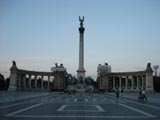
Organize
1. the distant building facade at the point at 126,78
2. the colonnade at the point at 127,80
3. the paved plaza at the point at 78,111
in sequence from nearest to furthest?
the paved plaza at the point at 78,111, the distant building facade at the point at 126,78, the colonnade at the point at 127,80

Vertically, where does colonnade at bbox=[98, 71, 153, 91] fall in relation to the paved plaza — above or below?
above

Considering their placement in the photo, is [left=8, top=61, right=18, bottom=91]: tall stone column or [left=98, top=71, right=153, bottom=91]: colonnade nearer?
[left=8, top=61, right=18, bottom=91]: tall stone column

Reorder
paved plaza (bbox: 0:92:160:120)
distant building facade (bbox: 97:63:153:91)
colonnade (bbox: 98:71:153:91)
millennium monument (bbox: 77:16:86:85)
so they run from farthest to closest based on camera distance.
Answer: colonnade (bbox: 98:71:153:91) → distant building facade (bbox: 97:63:153:91) → millennium monument (bbox: 77:16:86:85) → paved plaza (bbox: 0:92:160:120)

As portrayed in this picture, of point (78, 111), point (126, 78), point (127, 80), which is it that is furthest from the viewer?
point (127, 80)

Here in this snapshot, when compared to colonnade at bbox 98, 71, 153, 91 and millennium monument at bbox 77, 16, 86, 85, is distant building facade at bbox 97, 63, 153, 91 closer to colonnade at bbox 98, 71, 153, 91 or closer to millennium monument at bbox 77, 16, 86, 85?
colonnade at bbox 98, 71, 153, 91

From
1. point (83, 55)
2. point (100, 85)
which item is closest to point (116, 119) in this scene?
point (83, 55)

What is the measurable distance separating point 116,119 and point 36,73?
337ft

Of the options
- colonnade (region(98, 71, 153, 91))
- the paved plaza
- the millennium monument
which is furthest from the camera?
colonnade (region(98, 71, 153, 91))

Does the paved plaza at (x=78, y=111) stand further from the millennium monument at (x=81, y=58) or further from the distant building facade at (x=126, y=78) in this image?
the distant building facade at (x=126, y=78)

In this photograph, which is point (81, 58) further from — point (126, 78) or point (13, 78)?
point (126, 78)

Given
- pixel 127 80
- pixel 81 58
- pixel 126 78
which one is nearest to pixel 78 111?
pixel 81 58

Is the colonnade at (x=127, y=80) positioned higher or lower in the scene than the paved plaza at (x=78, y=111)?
higher

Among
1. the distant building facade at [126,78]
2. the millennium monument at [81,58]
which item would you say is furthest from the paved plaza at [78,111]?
the distant building facade at [126,78]

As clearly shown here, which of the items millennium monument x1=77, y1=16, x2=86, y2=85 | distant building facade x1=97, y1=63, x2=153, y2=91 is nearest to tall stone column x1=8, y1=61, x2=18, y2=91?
millennium monument x1=77, y1=16, x2=86, y2=85
